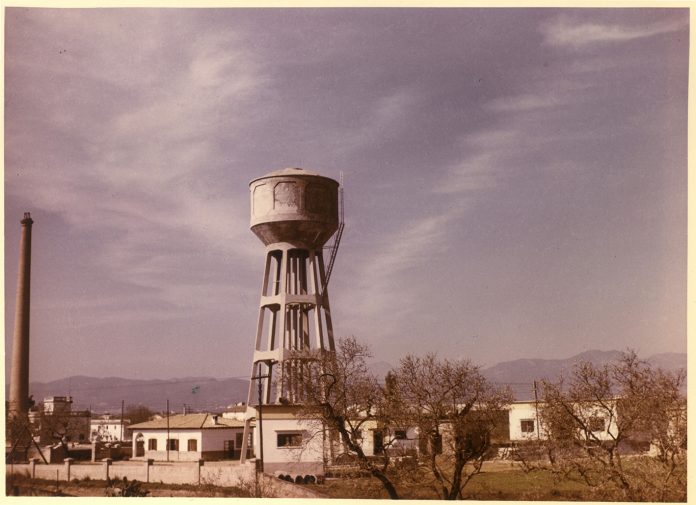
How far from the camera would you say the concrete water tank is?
31.5m

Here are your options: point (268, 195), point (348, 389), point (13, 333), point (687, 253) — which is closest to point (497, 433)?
point (348, 389)

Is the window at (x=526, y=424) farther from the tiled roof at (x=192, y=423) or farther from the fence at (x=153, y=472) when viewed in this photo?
the fence at (x=153, y=472)

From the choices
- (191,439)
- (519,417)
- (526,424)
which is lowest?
(191,439)

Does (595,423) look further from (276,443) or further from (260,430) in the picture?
(276,443)

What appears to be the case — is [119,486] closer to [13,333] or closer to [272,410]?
[272,410]

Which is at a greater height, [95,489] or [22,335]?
[22,335]

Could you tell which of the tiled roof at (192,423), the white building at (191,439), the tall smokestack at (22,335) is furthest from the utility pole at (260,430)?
the tiled roof at (192,423)

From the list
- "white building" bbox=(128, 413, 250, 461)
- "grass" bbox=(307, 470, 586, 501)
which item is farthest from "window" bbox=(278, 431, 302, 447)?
"white building" bbox=(128, 413, 250, 461)

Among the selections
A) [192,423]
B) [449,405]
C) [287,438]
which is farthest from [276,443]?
[192,423]

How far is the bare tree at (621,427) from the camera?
66.9ft

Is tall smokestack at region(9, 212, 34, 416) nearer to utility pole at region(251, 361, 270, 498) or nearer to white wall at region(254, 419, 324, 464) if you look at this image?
utility pole at region(251, 361, 270, 498)

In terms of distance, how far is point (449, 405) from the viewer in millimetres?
24031

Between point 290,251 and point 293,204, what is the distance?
7.71ft

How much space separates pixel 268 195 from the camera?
31.6m
